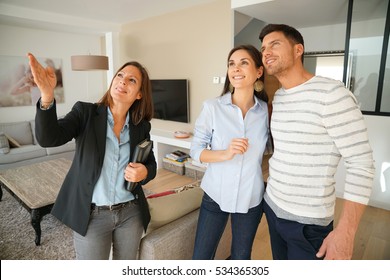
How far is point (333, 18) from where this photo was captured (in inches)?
150

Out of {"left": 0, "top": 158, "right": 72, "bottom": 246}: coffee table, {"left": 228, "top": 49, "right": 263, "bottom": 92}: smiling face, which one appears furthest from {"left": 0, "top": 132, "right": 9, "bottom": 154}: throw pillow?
{"left": 228, "top": 49, "right": 263, "bottom": 92}: smiling face

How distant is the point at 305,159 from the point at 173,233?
30.0 inches

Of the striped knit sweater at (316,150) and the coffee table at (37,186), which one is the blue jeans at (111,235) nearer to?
the striped knit sweater at (316,150)

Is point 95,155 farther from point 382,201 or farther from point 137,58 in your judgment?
point 137,58

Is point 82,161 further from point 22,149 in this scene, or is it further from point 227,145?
point 22,149

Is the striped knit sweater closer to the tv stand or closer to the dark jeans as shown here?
the dark jeans

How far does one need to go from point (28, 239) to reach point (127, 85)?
2.01 m

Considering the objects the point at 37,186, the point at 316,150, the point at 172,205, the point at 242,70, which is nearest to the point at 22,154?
the point at 37,186

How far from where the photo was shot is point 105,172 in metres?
1.09

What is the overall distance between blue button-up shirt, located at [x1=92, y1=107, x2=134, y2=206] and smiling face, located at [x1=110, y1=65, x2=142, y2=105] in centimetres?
8

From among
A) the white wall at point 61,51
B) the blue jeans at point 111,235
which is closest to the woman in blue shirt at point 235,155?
the blue jeans at point 111,235

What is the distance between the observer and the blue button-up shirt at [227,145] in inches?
46.9
